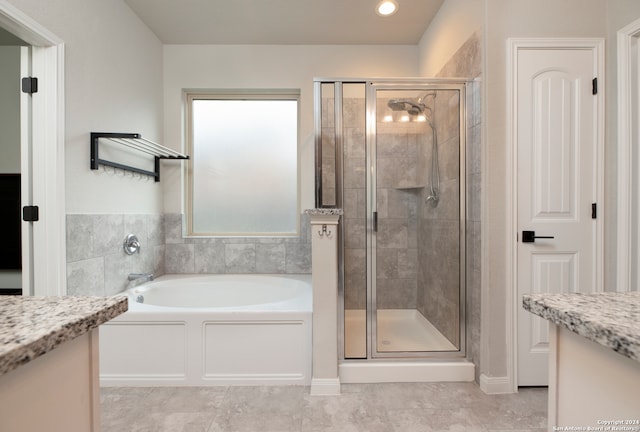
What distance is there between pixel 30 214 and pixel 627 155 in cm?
333

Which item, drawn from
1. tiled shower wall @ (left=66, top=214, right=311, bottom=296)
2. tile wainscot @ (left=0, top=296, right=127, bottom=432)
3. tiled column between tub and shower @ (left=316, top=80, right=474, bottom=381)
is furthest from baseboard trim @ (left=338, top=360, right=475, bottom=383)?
tile wainscot @ (left=0, top=296, right=127, bottom=432)

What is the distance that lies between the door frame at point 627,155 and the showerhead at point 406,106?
108 centimetres

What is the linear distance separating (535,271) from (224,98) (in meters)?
2.96

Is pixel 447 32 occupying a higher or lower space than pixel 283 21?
lower

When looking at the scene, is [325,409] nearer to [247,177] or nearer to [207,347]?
[207,347]

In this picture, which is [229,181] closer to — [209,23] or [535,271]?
[209,23]

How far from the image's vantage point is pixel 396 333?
2.18 m

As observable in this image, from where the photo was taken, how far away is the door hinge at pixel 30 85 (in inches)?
67.8

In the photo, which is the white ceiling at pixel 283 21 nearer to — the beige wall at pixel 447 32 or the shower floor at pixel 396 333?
the beige wall at pixel 447 32

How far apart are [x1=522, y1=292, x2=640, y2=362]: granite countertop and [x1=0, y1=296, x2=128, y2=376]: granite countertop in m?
0.84

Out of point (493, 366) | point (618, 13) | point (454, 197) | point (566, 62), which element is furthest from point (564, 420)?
point (618, 13)

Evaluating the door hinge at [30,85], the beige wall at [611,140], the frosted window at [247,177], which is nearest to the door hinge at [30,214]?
the door hinge at [30,85]

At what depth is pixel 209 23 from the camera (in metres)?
2.65

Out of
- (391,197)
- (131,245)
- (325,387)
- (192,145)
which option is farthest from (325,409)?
(192,145)
